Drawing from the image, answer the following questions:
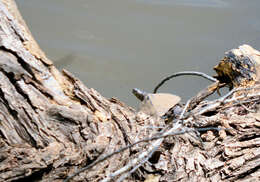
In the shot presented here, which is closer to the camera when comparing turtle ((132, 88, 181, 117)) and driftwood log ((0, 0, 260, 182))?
driftwood log ((0, 0, 260, 182))

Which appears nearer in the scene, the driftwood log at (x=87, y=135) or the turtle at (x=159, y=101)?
the driftwood log at (x=87, y=135)

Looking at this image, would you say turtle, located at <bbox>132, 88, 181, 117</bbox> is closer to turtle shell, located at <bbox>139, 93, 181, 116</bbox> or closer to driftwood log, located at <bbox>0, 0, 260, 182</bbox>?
turtle shell, located at <bbox>139, 93, 181, 116</bbox>

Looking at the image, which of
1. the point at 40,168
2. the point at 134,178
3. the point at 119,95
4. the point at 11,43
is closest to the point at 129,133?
the point at 134,178

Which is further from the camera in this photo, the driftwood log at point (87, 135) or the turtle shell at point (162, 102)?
the turtle shell at point (162, 102)

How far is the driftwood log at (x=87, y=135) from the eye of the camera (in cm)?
59

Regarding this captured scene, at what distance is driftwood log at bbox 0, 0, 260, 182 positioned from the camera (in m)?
0.59

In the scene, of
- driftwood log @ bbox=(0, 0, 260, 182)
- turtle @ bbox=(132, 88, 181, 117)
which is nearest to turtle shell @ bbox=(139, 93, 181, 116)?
turtle @ bbox=(132, 88, 181, 117)

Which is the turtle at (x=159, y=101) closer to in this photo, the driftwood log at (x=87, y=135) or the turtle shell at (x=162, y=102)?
the turtle shell at (x=162, y=102)

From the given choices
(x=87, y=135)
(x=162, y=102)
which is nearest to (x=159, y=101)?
(x=162, y=102)

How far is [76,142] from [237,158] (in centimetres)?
33

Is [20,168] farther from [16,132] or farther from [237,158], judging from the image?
[237,158]

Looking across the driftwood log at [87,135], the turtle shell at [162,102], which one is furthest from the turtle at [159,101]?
the driftwood log at [87,135]

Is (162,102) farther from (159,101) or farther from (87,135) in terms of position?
(87,135)

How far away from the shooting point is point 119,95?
247 centimetres
